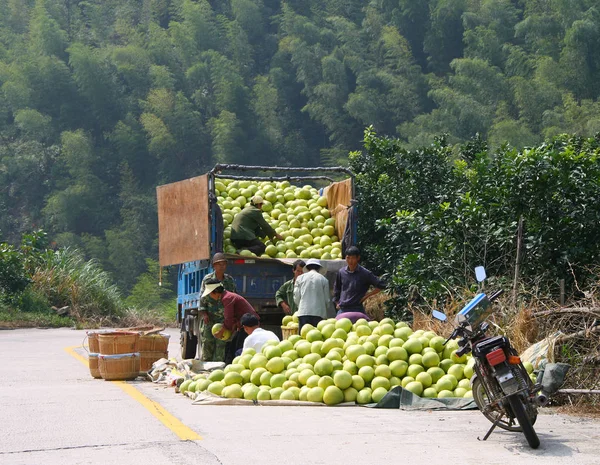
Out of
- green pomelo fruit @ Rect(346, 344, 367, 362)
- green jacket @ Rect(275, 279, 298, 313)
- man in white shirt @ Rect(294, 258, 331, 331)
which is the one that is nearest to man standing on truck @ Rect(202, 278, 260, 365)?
man in white shirt @ Rect(294, 258, 331, 331)

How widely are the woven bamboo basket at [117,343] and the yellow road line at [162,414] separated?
0.42 metres

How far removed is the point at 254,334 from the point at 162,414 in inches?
97.5

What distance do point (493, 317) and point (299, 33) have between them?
298ft

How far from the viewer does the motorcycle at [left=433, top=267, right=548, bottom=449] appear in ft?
27.5

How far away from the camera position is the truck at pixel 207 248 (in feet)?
52.6

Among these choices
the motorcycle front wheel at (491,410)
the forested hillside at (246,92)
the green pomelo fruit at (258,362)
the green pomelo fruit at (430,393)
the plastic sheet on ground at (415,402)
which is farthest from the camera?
the forested hillside at (246,92)

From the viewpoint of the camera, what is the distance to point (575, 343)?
11289 mm

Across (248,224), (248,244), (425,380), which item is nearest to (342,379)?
(425,380)

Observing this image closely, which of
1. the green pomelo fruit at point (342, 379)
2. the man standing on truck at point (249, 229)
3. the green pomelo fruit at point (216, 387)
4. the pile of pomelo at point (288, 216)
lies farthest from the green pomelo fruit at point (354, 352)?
the man standing on truck at point (249, 229)

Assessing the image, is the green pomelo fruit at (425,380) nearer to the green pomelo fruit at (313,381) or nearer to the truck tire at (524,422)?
the green pomelo fruit at (313,381)

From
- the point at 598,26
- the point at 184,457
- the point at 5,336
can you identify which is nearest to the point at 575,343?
the point at 184,457

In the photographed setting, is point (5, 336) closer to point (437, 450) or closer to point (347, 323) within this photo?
point (347, 323)

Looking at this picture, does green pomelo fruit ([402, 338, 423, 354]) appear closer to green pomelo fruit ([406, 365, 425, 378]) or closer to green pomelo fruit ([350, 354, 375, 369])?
green pomelo fruit ([406, 365, 425, 378])

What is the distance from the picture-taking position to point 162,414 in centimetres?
1038
